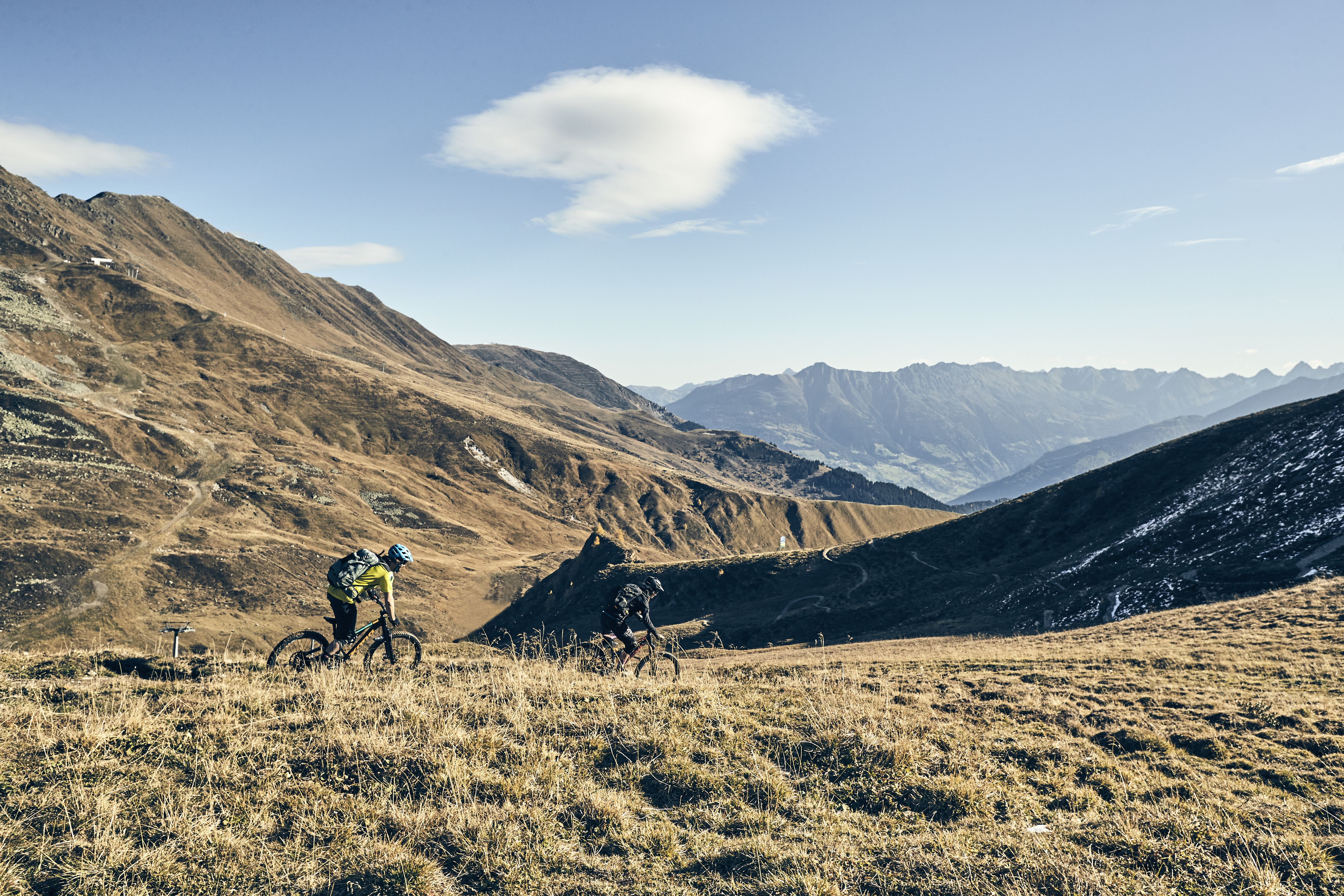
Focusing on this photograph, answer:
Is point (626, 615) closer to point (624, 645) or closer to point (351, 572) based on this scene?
point (624, 645)

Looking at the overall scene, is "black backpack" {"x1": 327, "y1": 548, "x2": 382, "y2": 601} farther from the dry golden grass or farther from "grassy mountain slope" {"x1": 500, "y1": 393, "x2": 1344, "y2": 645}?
"grassy mountain slope" {"x1": 500, "y1": 393, "x2": 1344, "y2": 645}

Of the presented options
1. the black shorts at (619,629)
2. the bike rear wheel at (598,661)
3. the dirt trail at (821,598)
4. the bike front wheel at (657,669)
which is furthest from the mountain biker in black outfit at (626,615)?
the dirt trail at (821,598)

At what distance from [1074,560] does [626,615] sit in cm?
3277

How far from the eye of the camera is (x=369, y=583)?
10742mm

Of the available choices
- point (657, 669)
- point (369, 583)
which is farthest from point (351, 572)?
point (657, 669)

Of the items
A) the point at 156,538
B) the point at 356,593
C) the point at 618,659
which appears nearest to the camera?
the point at 356,593

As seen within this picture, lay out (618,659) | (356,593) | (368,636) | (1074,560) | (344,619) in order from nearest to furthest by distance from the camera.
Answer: (356,593) < (344,619) < (368,636) < (618,659) < (1074,560)

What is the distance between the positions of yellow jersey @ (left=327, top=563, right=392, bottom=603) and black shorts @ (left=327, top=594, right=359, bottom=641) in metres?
0.11

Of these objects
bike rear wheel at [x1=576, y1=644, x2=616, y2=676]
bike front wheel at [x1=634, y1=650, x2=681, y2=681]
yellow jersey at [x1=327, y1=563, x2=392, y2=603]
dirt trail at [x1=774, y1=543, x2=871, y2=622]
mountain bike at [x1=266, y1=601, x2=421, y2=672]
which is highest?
yellow jersey at [x1=327, y1=563, x2=392, y2=603]

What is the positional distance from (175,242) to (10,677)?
187041 mm

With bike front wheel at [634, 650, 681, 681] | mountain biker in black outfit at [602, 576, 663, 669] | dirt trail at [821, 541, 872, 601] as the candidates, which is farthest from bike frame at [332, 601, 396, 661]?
dirt trail at [821, 541, 872, 601]

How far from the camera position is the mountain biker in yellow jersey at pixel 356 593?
10641 mm

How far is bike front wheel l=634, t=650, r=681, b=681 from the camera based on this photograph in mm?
12094

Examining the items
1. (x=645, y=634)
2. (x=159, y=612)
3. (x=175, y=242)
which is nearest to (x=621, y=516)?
(x=159, y=612)
